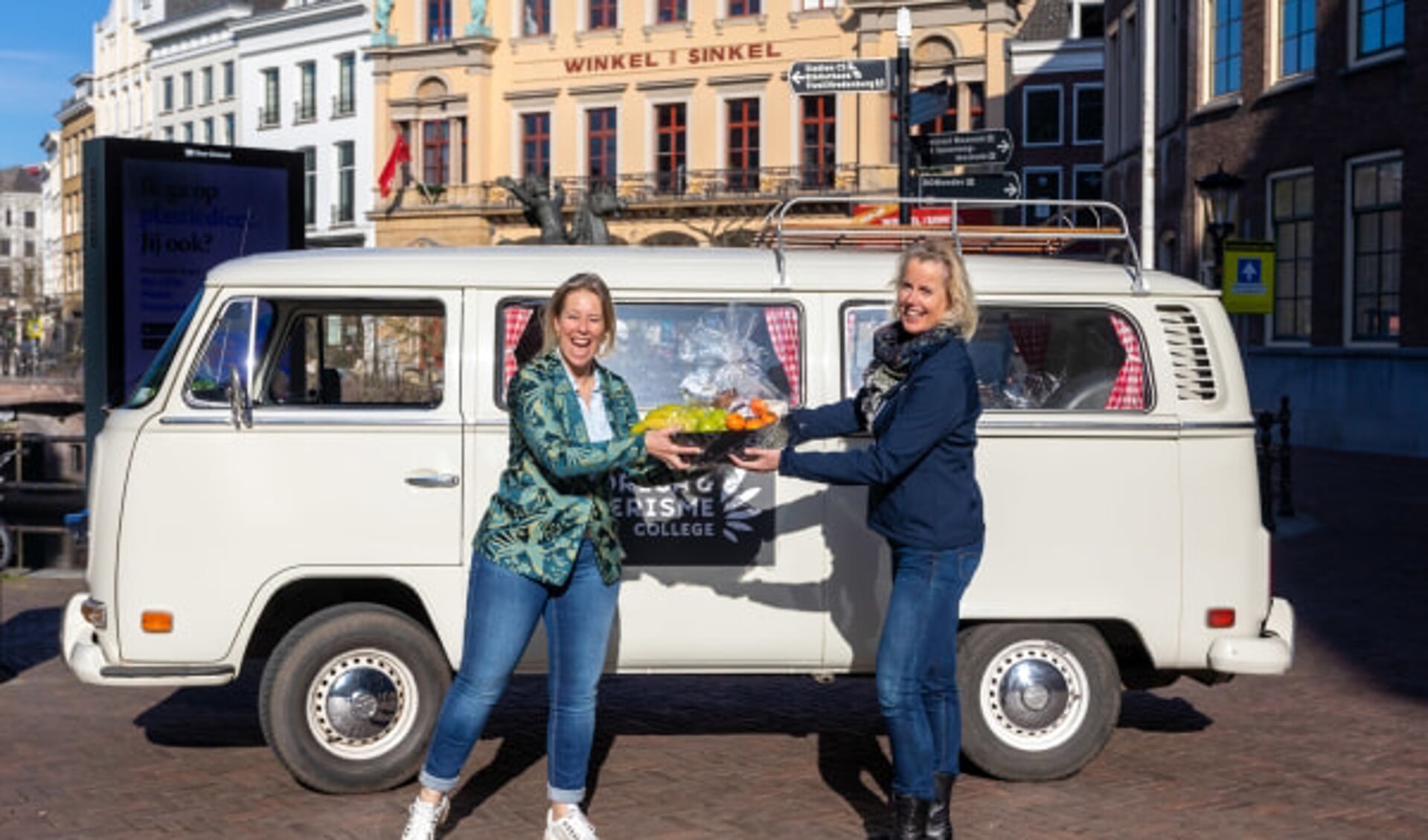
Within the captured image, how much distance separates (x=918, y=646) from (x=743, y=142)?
5063cm

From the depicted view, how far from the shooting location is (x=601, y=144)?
190 feet

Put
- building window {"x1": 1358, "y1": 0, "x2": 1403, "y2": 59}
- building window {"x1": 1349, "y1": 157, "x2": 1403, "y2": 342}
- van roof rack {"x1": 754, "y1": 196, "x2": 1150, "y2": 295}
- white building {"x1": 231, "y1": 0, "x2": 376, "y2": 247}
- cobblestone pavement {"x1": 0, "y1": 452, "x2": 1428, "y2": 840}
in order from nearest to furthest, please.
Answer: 1. cobblestone pavement {"x1": 0, "y1": 452, "x2": 1428, "y2": 840}
2. van roof rack {"x1": 754, "y1": 196, "x2": 1150, "y2": 295}
3. building window {"x1": 1358, "y1": 0, "x2": 1403, "y2": 59}
4. building window {"x1": 1349, "y1": 157, "x2": 1403, "y2": 342}
5. white building {"x1": 231, "y1": 0, "x2": 376, "y2": 247}

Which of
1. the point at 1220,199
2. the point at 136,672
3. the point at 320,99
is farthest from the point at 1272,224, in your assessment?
the point at 320,99

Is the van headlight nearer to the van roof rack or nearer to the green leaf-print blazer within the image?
the green leaf-print blazer

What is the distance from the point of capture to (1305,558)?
47.1ft

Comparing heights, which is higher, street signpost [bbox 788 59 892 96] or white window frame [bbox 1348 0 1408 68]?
white window frame [bbox 1348 0 1408 68]

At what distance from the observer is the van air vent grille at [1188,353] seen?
668cm

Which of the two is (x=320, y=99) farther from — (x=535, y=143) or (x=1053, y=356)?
(x=1053, y=356)

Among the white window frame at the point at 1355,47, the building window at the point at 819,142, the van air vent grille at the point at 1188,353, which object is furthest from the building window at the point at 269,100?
the van air vent grille at the point at 1188,353

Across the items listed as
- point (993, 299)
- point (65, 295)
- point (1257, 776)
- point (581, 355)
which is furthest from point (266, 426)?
point (65, 295)

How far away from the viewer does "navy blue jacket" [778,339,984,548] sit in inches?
212

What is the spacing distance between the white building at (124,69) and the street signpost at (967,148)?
69.2 m

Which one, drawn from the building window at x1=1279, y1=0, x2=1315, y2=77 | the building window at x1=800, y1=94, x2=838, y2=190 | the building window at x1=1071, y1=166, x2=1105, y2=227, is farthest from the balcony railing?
the building window at x1=1279, y1=0, x2=1315, y2=77

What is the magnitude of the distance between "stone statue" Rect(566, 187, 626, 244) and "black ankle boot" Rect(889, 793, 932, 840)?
14.9 meters
